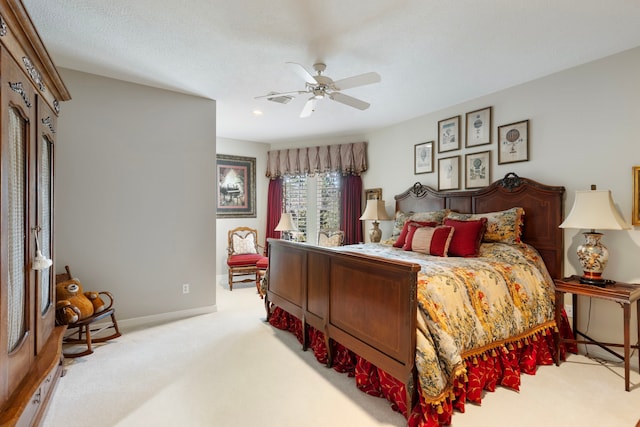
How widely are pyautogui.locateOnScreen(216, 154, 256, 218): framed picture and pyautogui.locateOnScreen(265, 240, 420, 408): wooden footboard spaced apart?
2.84 meters

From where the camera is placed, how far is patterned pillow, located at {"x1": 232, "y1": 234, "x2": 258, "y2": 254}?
17.5 ft

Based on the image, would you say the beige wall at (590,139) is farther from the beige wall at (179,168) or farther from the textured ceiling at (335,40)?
the textured ceiling at (335,40)

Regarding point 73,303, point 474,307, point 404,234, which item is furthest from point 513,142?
point 73,303

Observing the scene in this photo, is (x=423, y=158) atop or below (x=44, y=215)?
atop

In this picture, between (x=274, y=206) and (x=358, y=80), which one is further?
(x=274, y=206)

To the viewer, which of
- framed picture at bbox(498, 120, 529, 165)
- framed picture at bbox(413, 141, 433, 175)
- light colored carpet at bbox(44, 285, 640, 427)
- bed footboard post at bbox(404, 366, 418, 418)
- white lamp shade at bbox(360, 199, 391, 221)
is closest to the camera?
bed footboard post at bbox(404, 366, 418, 418)

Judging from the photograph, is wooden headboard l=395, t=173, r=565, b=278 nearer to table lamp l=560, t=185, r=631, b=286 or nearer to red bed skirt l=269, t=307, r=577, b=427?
table lamp l=560, t=185, r=631, b=286

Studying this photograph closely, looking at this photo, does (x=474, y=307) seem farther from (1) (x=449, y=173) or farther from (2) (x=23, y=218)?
(2) (x=23, y=218)

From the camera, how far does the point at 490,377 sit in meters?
2.14

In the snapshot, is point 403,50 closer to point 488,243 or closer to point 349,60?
point 349,60

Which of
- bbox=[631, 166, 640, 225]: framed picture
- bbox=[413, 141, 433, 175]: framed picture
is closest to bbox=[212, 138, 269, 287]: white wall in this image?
bbox=[413, 141, 433, 175]: framed picture

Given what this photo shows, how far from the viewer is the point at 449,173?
397 centimetres

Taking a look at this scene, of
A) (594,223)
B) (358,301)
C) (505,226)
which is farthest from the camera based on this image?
(505,226)

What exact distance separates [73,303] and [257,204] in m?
3.60
